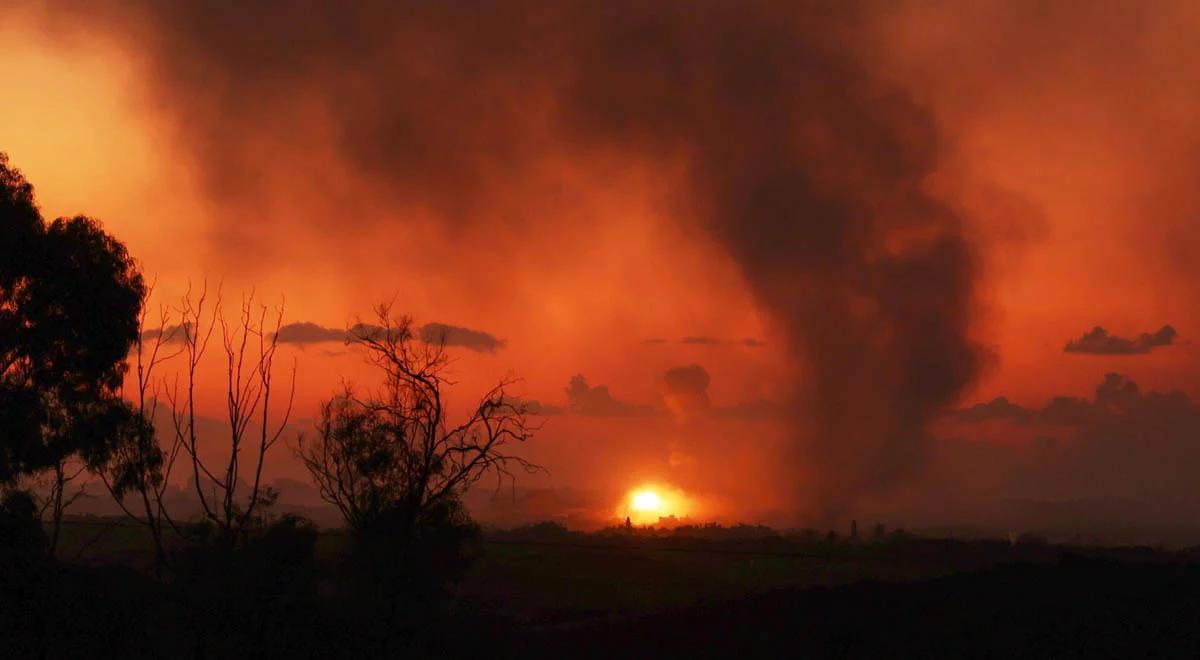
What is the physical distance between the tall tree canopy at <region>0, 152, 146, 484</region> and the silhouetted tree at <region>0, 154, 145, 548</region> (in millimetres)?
38

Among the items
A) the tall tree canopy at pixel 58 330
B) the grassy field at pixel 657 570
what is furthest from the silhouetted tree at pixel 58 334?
the grassy field at pixel 657 570

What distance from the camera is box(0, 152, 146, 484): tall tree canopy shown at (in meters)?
38.6

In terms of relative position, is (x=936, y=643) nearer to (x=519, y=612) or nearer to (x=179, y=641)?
(x=179, y=641)

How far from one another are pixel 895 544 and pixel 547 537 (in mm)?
48445

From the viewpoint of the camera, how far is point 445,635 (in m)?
36.8

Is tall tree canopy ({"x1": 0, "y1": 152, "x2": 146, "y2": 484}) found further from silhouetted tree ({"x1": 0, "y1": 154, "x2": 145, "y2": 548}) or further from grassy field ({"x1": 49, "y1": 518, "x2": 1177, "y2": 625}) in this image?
grassy field ({"x1": 49, "y1": 518, "x2": 1177, "y2": 625})

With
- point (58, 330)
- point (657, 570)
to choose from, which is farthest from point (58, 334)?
point (657, 570)

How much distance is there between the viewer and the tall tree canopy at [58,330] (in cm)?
3856

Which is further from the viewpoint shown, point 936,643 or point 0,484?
point 0,484

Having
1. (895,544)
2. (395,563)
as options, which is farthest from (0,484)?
(895,544)

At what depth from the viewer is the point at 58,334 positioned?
39.8 meters

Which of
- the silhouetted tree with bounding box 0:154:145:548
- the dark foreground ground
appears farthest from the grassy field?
the silhouetted tree with bounding box 0:154:145:548

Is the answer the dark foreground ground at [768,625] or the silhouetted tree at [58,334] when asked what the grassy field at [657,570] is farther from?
the silhouetted tree at [58,334]

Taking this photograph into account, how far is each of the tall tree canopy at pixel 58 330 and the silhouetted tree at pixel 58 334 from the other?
38mm
